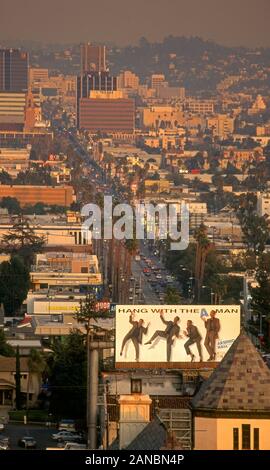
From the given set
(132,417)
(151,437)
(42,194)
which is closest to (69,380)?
(132,417)

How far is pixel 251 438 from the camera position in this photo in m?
13.4

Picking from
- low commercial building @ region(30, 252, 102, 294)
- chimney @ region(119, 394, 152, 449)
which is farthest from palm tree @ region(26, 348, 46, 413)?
low commercial building @ region(30, 252, 102, 294)

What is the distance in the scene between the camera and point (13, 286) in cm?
6253

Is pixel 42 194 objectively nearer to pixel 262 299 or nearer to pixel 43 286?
pixel 43 286

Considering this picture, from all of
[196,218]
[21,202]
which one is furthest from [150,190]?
[196,218]

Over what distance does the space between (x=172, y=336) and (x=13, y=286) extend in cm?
3479

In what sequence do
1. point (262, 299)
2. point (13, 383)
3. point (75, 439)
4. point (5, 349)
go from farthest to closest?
point (262, 299) < point (5, 349) < point (13, 383) < point (75, 439)

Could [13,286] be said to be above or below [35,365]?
below

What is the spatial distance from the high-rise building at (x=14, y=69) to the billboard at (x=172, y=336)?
16276cm

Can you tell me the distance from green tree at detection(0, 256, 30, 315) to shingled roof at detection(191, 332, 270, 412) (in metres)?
47.2

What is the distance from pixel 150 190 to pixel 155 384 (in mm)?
92566

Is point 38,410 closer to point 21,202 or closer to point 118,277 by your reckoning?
point 118,277

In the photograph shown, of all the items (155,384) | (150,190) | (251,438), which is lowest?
(150,190)

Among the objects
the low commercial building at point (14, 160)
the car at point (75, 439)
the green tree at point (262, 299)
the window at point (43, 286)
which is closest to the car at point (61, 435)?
the car at point (75, 439)
